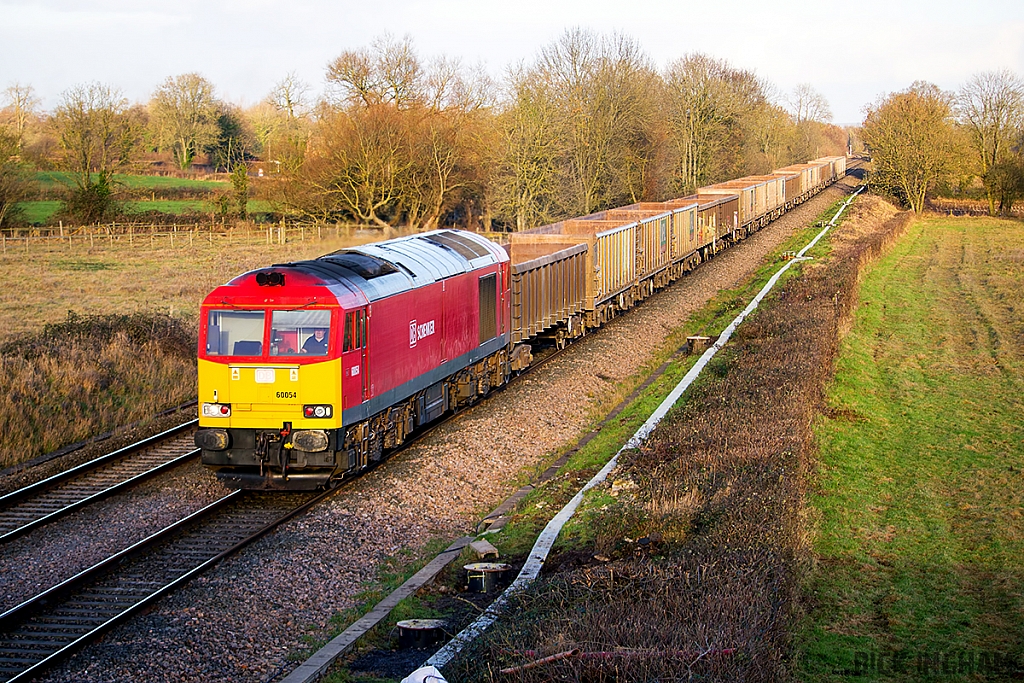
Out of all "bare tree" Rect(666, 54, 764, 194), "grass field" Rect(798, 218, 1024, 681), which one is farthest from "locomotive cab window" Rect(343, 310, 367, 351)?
"bare tree" Rect(666, 54, 764, 194)

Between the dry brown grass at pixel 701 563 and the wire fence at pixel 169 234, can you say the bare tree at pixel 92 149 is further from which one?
the dry brown grass at pixel 701 563

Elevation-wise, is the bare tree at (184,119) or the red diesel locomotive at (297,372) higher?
the bare tree at (184,119)

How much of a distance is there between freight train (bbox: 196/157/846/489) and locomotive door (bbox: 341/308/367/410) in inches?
1.0

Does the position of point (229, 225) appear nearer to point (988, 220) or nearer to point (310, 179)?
point (310, 179)

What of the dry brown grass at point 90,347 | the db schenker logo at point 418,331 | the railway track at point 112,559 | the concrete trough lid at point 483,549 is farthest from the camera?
the dry brown grass at point 90,347

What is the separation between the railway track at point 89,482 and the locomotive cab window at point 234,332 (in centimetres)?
241

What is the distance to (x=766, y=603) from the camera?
7.50m

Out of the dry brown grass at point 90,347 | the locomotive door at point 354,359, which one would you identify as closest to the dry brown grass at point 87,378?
the dry brown grass at point 90,347

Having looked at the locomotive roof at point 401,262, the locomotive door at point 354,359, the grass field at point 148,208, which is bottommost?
the locomotive door at point 354,359

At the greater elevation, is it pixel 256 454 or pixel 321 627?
pixel 256 454

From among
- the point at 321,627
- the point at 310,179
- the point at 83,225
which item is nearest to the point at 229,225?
the point at 83,225

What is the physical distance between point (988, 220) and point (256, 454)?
55046 millimetres

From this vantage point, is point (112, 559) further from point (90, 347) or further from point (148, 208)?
point (148, 208)

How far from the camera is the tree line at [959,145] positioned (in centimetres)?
5831
